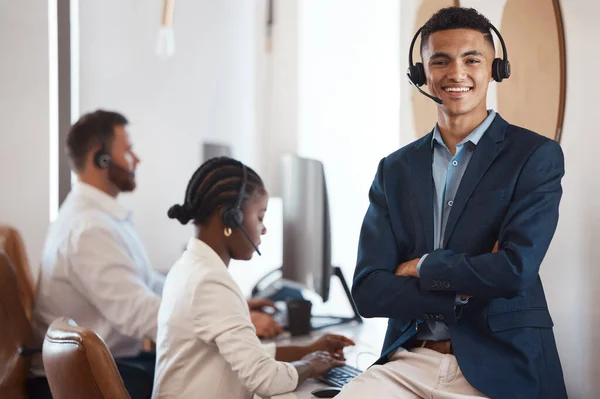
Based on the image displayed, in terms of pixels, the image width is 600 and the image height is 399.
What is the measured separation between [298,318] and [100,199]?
0.90 meters

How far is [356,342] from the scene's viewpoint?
8.07 ft

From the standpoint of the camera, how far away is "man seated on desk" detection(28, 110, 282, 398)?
253 cm

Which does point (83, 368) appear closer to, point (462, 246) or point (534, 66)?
point (462, 246)

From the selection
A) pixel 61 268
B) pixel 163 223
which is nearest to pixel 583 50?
pixel 61 268

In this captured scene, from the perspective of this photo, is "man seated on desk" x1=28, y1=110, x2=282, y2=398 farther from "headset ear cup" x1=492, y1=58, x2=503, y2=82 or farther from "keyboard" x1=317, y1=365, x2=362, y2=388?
"headset ear cup" x1=492, y1=58, x2=503, y2=82

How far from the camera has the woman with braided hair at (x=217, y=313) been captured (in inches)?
69.7

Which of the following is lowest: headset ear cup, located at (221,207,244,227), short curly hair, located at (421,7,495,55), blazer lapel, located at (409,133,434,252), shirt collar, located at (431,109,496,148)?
headset ear cup, located at (221,207,244,227)

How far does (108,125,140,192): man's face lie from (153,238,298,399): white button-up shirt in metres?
1.22

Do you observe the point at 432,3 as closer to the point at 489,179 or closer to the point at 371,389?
the point at 489,179

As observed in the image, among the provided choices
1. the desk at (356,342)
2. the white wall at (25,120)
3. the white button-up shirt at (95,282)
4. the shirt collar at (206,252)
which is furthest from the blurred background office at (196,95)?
the shirt collar at (206,252)

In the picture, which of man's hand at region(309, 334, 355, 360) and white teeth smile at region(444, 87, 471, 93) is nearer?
white teeth smile at region(444, 87, 471, 93)

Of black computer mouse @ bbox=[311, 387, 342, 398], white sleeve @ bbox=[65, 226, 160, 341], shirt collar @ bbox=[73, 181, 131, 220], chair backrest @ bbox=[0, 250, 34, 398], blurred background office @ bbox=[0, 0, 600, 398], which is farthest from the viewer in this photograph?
blurred background office @ bbox=[0, 0, 600, 398]

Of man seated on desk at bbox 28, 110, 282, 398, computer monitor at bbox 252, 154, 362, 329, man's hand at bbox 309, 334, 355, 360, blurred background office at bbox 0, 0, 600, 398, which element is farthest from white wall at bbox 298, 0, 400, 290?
man's hand at bbox 309, 334, 355, 360

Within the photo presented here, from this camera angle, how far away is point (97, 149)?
300 centimetres
